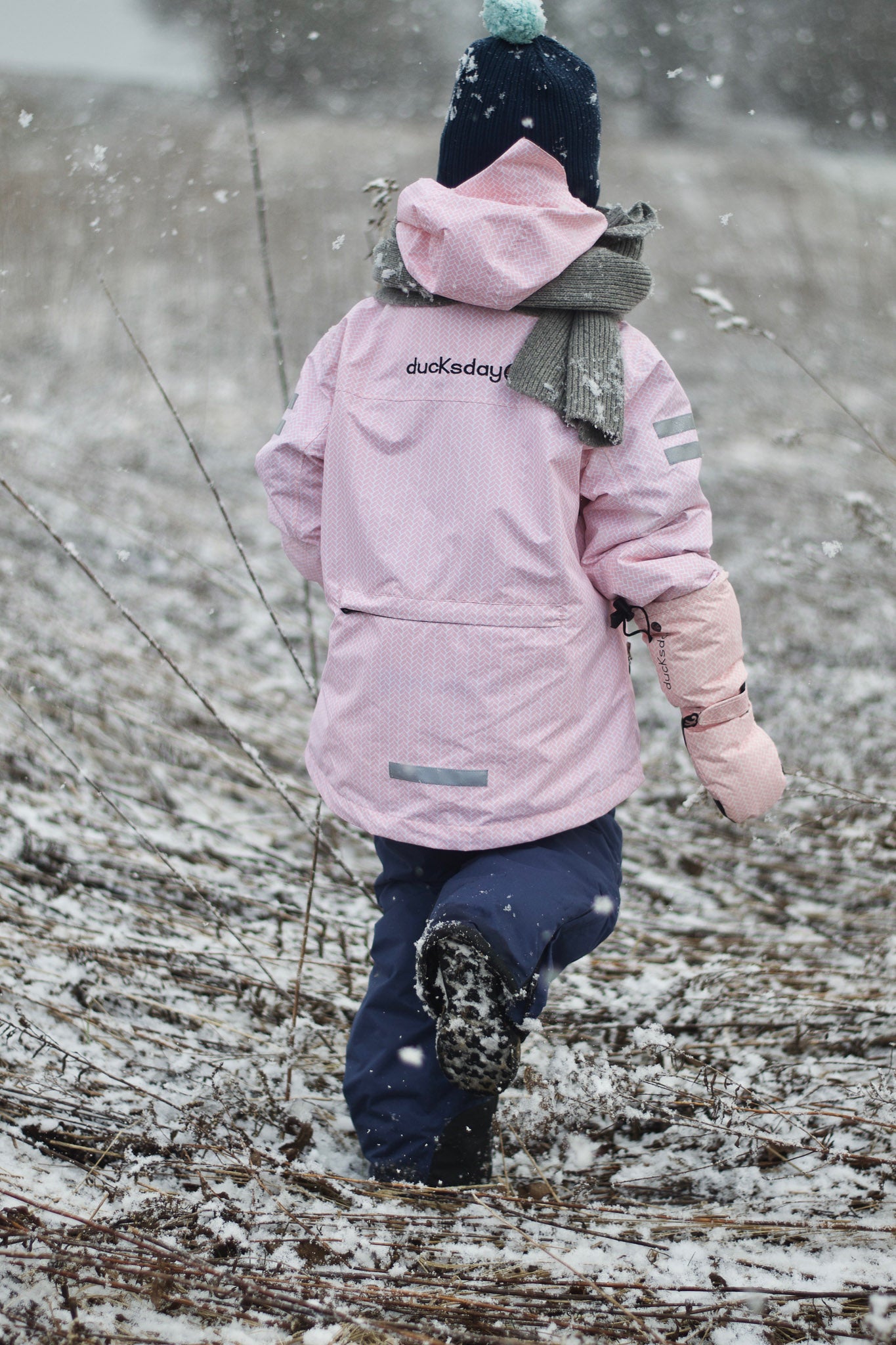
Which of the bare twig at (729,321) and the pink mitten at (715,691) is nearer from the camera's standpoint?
the pink mitten at (715,691)

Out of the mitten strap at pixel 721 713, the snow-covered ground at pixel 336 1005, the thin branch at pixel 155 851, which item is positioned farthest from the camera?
the thin branch at pixel 155 851

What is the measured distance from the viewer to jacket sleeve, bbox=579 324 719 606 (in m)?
1.50

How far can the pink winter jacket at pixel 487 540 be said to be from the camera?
148 cm

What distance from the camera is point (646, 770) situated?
10.7 ft

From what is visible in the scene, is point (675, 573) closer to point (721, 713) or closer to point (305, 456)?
point (721, 713)

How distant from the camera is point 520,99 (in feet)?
4.84

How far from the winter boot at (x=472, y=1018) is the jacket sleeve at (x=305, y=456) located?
67 centimetres

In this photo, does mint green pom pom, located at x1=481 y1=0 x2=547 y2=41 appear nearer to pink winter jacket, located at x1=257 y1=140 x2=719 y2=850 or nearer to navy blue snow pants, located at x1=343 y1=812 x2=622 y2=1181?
pink winter jacket, located at x1=257 y1=140 x2=719 y2=850

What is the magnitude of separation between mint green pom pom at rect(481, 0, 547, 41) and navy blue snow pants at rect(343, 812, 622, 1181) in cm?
122

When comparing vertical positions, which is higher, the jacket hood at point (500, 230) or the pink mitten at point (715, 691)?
the jacket hood at point (500, 230)

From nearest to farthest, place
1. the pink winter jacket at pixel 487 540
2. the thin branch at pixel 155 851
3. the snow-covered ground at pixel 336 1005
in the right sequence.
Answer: the snow-covered ground at pixel 336 1005 < the pink winter jacket at pixel 487 540 < the thin branch at pixel 155 851

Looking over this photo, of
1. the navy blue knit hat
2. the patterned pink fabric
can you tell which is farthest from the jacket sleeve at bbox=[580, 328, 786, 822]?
the navy blue knit hat

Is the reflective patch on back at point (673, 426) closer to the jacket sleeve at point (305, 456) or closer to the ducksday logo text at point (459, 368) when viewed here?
the ducksday logo text at point (459, 368)

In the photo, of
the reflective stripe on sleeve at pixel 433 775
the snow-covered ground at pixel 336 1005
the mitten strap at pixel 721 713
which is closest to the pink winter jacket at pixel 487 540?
the reflective stripe on sleeve at pixel 433 775
